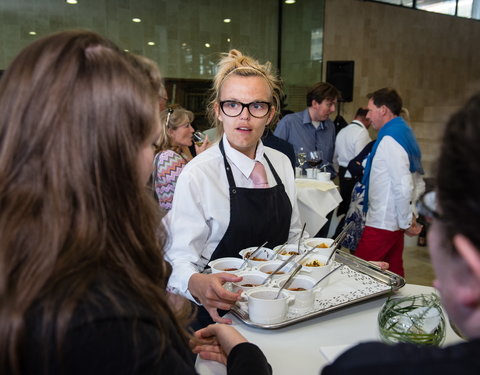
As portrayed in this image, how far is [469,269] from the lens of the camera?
1.60ft

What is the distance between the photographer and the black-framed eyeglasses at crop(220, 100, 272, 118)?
178cm

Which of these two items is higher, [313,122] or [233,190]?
[313,122]

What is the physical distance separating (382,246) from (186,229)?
2262 millimetres

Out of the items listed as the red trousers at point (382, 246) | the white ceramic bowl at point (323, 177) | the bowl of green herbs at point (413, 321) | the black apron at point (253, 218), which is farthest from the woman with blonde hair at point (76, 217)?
the white ceramic bowl at point (323, 177)

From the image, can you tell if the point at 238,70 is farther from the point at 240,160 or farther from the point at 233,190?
the point at 233,190

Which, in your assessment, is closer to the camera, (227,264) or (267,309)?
(267,309)

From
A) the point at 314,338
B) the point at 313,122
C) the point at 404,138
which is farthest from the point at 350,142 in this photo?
the point at 314,338

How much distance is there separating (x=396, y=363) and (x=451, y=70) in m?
10.9

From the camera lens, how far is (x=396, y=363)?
1.63 feet

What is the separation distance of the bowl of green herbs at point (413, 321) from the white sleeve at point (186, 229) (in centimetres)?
68

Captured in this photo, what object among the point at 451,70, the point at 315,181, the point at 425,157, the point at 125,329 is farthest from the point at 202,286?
the point at 451,70

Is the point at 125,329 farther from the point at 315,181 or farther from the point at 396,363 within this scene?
the point at 315,181

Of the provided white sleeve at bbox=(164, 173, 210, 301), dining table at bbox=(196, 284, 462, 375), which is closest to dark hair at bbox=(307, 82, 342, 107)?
white sleeve at bbox=(164, 173, 210, 301)

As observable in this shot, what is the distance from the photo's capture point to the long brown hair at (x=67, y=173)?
1.94ft
